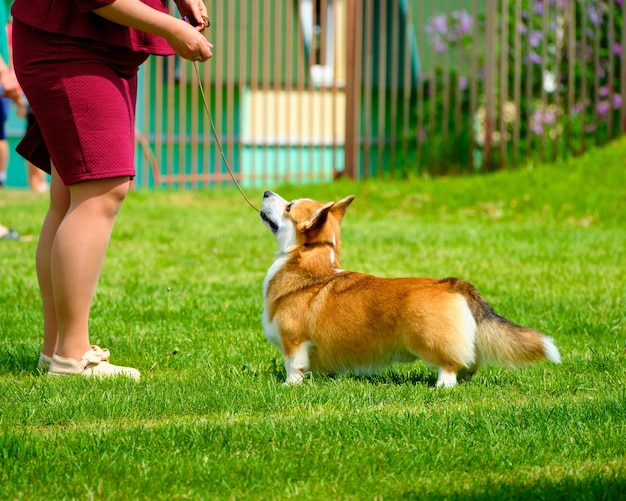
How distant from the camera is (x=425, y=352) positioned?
13.1ft

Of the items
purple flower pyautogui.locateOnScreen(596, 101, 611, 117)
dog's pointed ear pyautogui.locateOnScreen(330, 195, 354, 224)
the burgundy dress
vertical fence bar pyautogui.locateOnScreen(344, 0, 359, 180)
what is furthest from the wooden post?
the burgundy dress

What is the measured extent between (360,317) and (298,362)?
12.6 inches

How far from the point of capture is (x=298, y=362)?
4.23 m

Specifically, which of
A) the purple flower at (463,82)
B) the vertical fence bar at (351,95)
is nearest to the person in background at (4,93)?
the vertical fence bar at (351,95)

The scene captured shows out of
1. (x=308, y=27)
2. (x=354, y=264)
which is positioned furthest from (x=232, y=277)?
(x=308, y=27)

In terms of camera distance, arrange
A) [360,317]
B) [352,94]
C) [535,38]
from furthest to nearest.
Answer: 1. [535,38]
2. [352,94]
3. [360,317]

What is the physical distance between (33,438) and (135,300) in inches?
111

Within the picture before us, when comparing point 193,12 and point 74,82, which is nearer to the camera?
point 74,82

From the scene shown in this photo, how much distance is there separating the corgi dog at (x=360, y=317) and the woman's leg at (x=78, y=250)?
28.1 inches

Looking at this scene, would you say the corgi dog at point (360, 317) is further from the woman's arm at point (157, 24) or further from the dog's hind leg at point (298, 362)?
the woman's arm at point (157, 24)

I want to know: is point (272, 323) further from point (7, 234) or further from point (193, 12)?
point (7, 234)

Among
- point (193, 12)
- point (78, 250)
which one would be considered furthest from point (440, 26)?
point (78, 250)

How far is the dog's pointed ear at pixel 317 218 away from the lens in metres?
4.25

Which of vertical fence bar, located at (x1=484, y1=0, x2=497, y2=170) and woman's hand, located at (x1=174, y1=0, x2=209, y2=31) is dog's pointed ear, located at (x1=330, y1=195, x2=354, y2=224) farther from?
vertical fence bar, located at (x1=484, y1=0, x2=497, y2=170)
